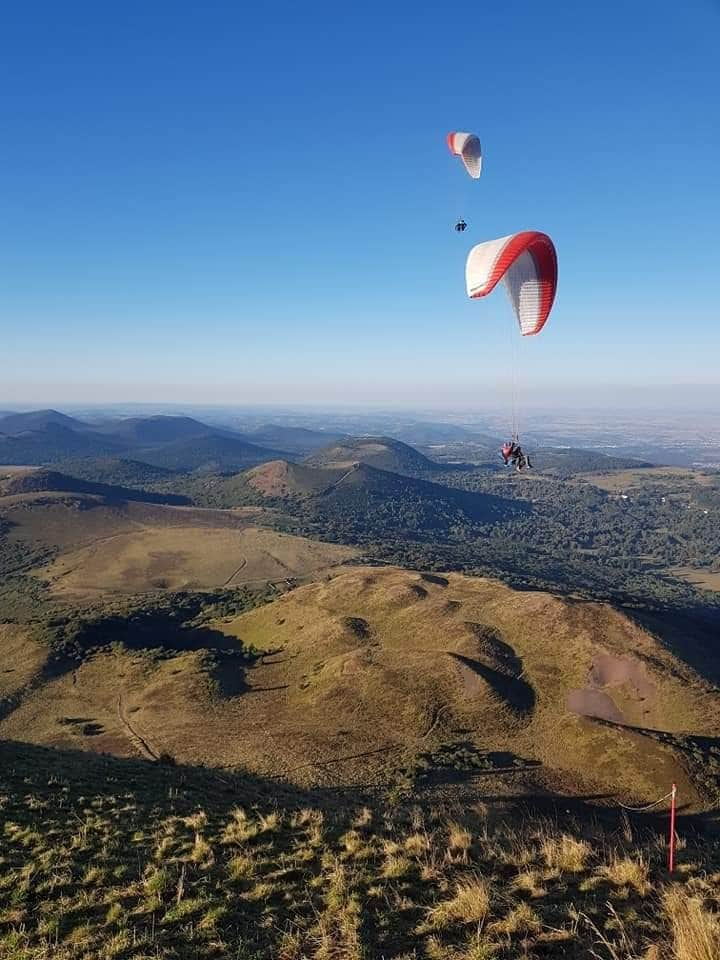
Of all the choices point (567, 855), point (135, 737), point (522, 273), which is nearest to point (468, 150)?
point (522, 273)

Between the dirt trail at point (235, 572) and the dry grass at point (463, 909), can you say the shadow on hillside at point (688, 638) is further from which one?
the dirt trail at point (235, 572)

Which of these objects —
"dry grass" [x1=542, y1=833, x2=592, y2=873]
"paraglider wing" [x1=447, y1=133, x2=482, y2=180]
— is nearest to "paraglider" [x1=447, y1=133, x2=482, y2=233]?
"paraglider wing" [x1=447, y1=133, x2=482, y2=180]

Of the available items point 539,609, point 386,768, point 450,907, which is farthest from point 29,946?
point 539,609

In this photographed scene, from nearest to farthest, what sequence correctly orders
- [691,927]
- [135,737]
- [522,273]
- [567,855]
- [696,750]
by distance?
[691,927]
[567,855]
[522,273]
[696,750]
[135,737]

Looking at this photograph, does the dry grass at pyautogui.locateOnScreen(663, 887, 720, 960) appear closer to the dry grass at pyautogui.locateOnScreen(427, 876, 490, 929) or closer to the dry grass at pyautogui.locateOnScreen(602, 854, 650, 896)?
the dry grass at pyautogui.locateOnScreen(602, 854, 650, 896)

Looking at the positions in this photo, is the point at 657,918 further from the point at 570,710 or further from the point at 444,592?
the point at 444,592

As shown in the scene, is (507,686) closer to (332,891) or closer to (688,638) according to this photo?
(688,638)
